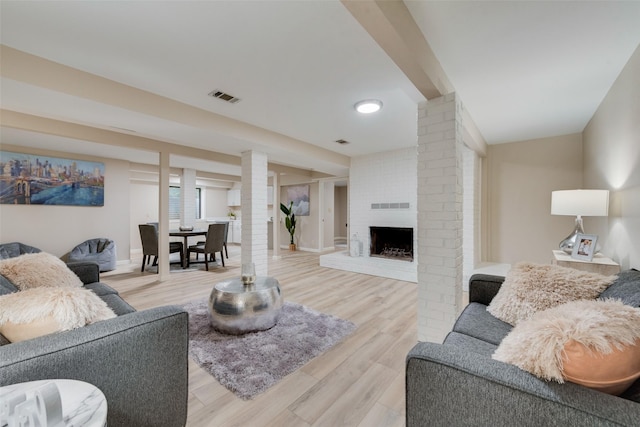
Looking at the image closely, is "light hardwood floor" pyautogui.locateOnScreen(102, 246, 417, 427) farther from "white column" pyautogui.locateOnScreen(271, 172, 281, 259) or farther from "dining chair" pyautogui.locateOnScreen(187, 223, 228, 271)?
"white column" pyautogui.locateOnScreen(271, 172, 281, 259)

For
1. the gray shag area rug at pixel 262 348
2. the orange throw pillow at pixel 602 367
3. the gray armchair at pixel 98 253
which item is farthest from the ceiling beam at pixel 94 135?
the orange throw pillow at pixel 602 367

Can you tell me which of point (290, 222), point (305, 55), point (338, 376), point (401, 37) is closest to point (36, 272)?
point (338, 376)

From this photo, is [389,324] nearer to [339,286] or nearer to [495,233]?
[339,286]

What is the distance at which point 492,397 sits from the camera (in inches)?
29.9

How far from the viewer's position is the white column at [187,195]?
242 inches

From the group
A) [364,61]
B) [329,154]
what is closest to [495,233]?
[329,154]

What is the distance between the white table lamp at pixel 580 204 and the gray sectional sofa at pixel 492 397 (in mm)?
1741

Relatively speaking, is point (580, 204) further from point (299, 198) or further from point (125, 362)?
point (299, 198)

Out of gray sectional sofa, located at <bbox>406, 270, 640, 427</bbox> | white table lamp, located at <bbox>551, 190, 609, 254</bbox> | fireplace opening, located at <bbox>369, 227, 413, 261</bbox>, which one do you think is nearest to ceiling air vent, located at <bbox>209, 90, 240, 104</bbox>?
gray sectional sofa, located at <bbox>406, 270, 640, 427</bbox>

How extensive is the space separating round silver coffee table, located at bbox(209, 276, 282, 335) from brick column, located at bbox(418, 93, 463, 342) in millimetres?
1364

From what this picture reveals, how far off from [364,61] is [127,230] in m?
5.74

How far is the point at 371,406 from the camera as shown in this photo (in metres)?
1.51

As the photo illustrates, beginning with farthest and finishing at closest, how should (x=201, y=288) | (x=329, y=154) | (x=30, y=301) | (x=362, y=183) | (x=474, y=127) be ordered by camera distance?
(x=362, y=183)
(x=329, y=154)
(x=201, y=288)
(x=474, y=127)
(x=30, y=301)

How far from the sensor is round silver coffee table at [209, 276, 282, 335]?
7.43ft
